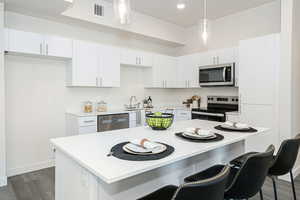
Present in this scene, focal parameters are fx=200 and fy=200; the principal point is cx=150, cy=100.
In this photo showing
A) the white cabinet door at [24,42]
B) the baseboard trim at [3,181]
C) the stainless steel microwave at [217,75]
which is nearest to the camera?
the baseboard trim at [3,181]

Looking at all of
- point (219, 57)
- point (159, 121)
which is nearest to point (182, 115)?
point (219, 57)

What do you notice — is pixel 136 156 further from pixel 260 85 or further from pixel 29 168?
pixel 29 168

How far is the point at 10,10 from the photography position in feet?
9.95

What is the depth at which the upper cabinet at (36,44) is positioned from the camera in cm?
284

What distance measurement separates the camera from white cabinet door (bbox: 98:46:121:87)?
3.68 m

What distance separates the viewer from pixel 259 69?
319 centimetres

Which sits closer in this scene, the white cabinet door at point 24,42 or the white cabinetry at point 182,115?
the white cabinet door at point 24,42

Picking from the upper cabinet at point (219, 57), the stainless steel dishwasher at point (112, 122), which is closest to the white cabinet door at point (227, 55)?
the upper cabinet at point (219, 57)

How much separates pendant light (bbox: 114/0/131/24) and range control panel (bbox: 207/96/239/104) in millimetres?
3089

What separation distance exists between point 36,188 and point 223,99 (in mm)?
3751

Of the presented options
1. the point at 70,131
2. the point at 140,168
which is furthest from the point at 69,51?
the point at 140,168

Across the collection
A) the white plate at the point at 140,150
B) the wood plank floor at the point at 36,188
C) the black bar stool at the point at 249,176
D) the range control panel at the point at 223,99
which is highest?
the range control panel at the point at 223,99

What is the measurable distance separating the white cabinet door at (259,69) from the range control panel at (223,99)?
764 millimetres

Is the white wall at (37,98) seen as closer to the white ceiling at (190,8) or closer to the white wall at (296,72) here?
the white ceiling at (190,8)
